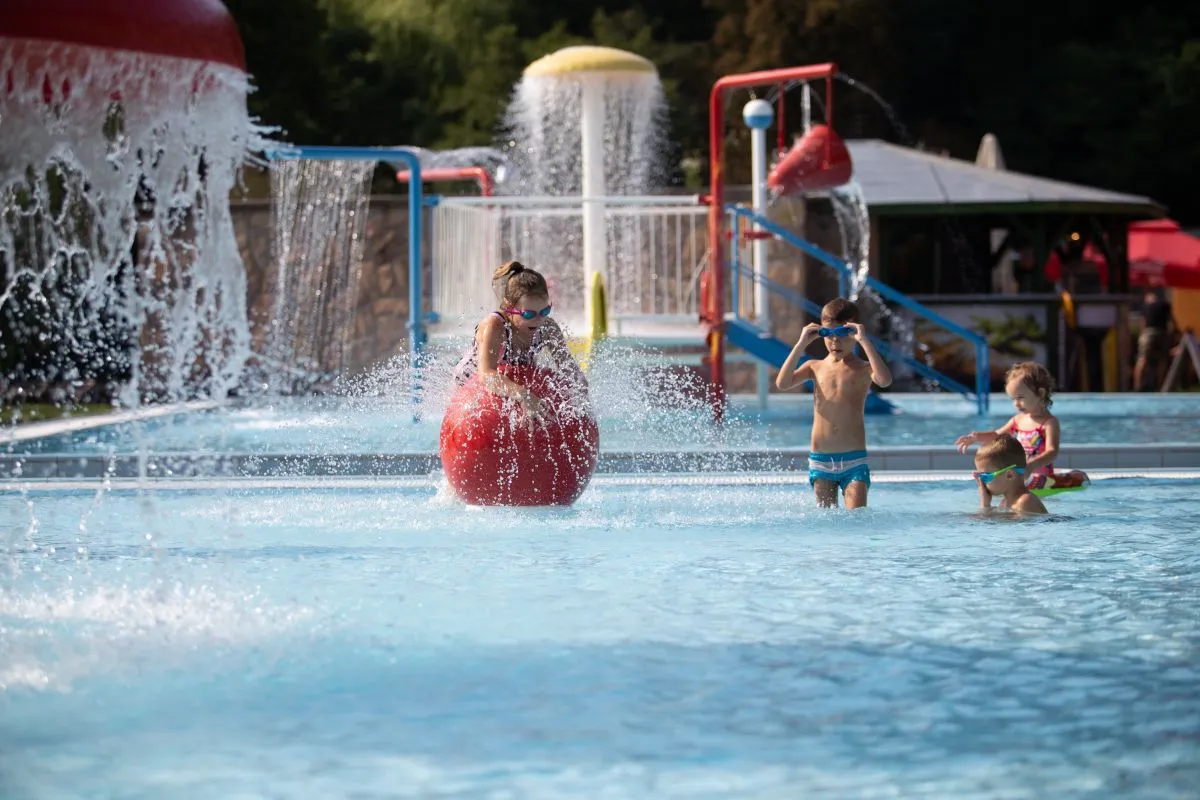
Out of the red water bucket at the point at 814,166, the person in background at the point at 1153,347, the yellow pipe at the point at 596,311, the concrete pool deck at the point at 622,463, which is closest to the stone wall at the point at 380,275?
the red water bucket at the point at 814,166

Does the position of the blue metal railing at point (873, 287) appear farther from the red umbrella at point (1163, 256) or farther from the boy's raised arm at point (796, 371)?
the red umbrella at point (1163, 256)

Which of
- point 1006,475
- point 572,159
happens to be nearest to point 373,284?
point 572,159

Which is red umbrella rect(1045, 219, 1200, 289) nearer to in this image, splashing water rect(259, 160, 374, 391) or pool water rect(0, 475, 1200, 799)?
splashing water rect(259, 160, 374, 391)

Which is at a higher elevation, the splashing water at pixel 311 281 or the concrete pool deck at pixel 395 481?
the splashing water at pixel 311 281

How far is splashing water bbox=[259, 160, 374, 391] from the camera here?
18.9 metres

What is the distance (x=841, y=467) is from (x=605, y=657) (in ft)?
11.6

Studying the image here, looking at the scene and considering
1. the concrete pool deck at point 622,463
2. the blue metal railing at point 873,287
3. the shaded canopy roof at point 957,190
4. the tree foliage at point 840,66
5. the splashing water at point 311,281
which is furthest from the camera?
the tree foliage at point 840,66

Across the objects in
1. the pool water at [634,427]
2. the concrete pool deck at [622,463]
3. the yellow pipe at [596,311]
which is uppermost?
the yellow pipe at [596,311]

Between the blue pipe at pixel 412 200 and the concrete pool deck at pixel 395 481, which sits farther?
the blue pipe at pixel 412 200

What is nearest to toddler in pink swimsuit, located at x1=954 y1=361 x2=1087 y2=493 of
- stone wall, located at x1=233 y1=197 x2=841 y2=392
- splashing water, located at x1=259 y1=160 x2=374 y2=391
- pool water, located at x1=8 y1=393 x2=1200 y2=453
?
pool water, located at x1=8 y1=393 x2=1200 y2=453

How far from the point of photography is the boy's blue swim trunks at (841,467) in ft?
27.7

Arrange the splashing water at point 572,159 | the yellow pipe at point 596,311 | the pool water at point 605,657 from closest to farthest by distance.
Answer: the pool water at point 605,657 < the yellow pipe at point 596,311 < the splashing water at point 572,159

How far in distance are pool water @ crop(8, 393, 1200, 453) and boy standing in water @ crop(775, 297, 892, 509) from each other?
194 cm

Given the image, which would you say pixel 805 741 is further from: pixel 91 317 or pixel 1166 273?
pixel 1166 273
